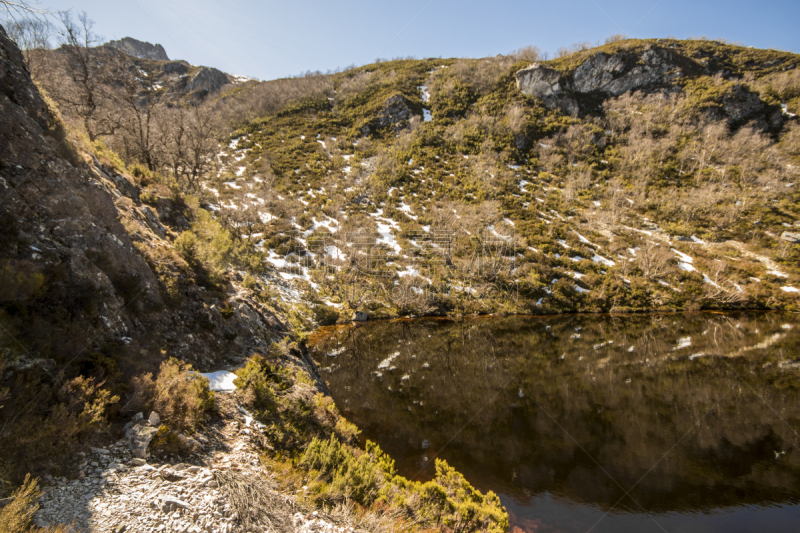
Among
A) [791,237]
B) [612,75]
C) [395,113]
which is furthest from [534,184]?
[612,75]

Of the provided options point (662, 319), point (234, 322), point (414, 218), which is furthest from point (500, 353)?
point (414, 218)

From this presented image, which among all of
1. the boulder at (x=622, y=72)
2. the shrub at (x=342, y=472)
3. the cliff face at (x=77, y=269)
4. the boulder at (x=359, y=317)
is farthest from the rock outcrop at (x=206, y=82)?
the shrub at (x=342, y=472)

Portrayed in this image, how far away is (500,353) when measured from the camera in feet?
55.5

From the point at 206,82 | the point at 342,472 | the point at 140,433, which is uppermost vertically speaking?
the point at 206,82

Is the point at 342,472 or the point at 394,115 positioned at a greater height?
the point at 394,115

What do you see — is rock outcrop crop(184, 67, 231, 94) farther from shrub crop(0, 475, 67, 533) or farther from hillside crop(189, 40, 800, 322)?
shrub crop(0, 475, 67, 533)

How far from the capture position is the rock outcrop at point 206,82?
2633 inches

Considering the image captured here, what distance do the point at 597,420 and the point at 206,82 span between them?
299 feet

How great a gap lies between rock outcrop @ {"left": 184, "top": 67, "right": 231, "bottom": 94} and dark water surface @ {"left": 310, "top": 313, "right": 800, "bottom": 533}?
7661cm

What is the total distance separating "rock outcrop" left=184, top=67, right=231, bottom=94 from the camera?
66875mm

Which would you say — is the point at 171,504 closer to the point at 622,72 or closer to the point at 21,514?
the point at 21,514

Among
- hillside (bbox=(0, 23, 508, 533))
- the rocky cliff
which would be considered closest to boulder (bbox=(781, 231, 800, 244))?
the rocky cliff

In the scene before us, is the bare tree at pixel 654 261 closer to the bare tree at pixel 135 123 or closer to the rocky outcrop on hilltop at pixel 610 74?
the bare tree at pixel 135 123

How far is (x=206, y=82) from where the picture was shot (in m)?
68.8
